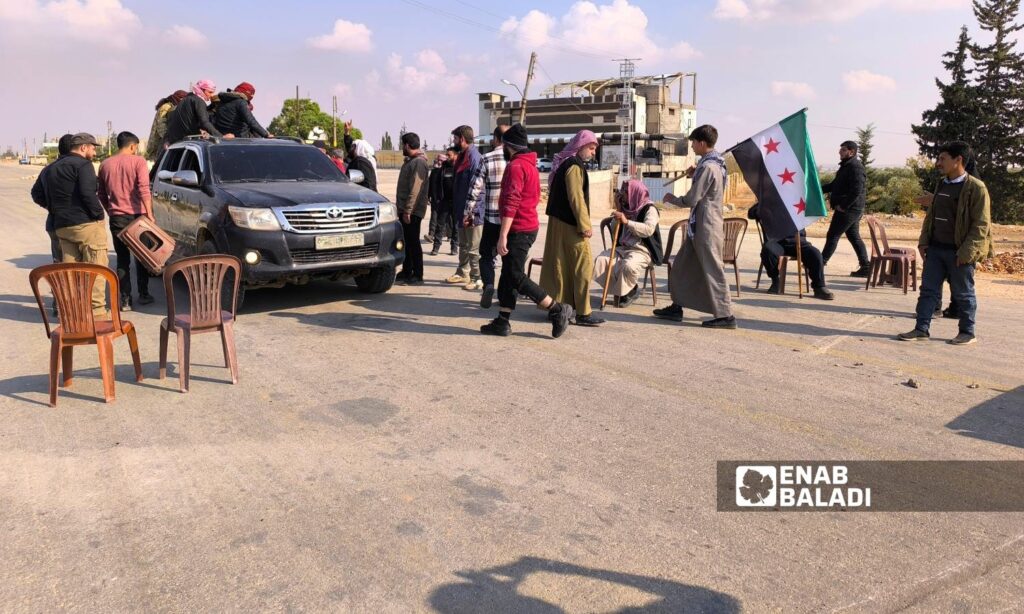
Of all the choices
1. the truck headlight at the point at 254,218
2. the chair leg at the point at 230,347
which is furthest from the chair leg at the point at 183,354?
the truck headlight at the point at 254,218

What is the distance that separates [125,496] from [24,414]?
177 cm

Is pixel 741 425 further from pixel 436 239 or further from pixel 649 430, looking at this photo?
pixel 436 239

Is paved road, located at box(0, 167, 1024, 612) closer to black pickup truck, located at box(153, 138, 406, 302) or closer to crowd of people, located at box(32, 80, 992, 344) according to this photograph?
crowd of people, located at box(32, 80, 992, 344)

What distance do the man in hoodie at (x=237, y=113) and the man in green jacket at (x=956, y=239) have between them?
9107mm

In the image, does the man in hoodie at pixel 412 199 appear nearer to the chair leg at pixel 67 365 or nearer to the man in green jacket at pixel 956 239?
the chair leg at pixel 67 365

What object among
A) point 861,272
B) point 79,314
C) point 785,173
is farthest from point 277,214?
point 861,272

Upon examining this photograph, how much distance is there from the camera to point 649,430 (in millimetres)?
4750

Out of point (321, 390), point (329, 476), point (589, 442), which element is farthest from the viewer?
point (321, 390)

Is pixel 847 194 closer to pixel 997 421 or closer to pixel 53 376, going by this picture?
pixel 997 421

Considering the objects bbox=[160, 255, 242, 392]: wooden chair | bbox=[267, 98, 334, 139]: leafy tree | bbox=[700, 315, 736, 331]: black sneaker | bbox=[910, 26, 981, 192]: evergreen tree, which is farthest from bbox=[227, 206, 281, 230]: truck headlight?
bbox=[267, 98, 334, 139]: leafy tree

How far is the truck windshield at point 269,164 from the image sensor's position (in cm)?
852

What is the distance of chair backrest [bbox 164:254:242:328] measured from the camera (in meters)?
5.24

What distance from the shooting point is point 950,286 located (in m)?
7.06

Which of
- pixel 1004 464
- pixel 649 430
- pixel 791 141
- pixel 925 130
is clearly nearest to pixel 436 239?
pixel 791 141
